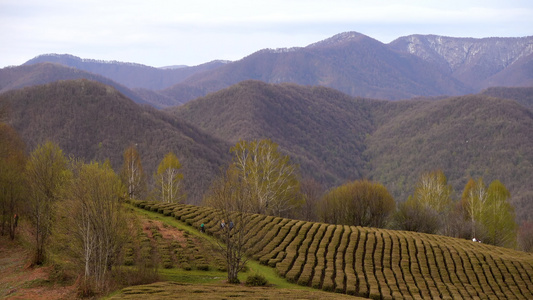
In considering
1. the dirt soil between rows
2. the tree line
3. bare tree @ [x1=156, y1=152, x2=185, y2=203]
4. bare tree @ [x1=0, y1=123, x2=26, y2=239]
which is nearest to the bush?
the tree line

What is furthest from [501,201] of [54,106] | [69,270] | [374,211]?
[54,106]

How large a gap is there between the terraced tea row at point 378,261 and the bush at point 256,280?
3441 mm

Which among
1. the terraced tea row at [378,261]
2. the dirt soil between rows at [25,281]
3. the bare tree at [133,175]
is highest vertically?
the bare tree at [133,175]

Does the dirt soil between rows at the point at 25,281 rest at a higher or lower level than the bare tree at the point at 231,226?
lower

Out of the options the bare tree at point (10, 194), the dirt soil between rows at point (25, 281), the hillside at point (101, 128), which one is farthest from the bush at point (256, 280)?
the hillside at point (101, 128)

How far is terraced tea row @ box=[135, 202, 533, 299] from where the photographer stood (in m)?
39.1


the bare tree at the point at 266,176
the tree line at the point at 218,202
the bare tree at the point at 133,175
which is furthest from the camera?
the bare tree at the point at 133,175

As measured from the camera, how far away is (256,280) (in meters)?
36.2

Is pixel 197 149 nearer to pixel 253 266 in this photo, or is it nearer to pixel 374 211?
pixel 374 211

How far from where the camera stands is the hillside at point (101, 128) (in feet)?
492

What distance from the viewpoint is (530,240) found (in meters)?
93.3

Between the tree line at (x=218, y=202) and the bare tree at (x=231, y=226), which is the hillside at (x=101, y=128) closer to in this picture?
the tree line at (x=218, y=202)

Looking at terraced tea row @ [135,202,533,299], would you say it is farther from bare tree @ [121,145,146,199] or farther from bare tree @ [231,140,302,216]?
bare tree @ [121,145,146,199]

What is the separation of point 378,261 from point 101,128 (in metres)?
142
